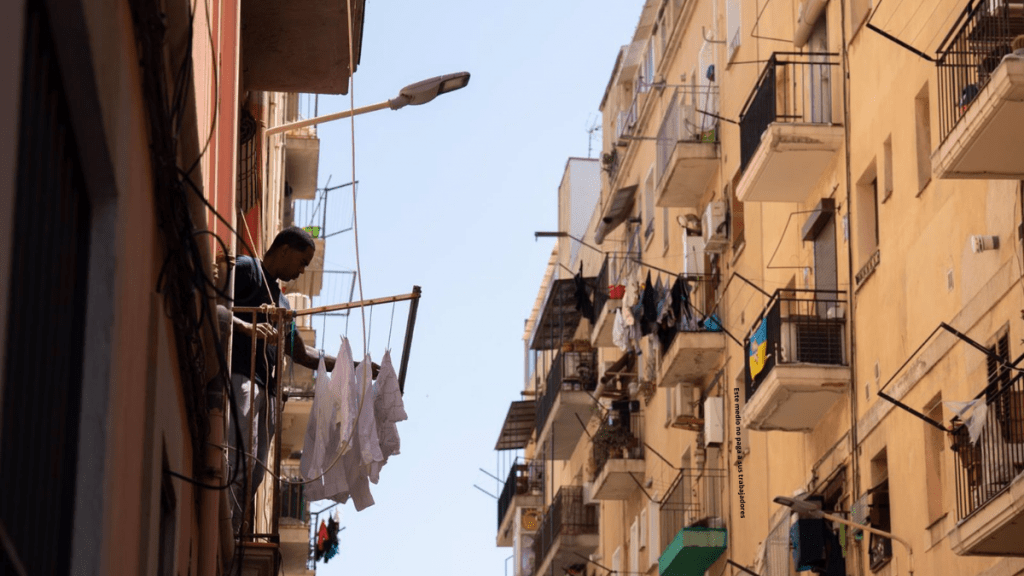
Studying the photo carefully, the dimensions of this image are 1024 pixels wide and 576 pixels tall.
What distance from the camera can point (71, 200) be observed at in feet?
17.7

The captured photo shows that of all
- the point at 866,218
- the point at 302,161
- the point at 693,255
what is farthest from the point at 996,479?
the point at 302,161

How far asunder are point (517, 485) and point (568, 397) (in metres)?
11.4

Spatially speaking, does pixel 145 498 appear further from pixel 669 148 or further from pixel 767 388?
pixel 669 148

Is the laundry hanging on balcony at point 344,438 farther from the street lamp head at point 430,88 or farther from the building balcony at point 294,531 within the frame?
the building balcony at point 294,531

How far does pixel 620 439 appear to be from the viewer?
36.5m

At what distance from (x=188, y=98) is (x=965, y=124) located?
889cm

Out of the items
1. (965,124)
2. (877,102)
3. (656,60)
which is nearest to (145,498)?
(965,124)

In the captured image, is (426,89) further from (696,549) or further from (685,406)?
(685,406)

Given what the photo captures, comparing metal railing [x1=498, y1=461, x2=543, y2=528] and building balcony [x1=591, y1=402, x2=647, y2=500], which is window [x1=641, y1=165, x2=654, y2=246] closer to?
building balcony [x1=591, y1=402, x2=647, y2=500]

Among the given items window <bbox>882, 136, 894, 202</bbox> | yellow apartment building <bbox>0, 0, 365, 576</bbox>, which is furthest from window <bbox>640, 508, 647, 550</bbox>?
yellow apartment building <bbox>0, 0, 365, 576</bbox>

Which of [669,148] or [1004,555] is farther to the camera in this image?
[669,148]

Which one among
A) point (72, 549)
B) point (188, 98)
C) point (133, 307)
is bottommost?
point (72, 549)

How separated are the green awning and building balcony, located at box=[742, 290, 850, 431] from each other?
586 cm

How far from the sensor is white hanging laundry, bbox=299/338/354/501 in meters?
11.8
